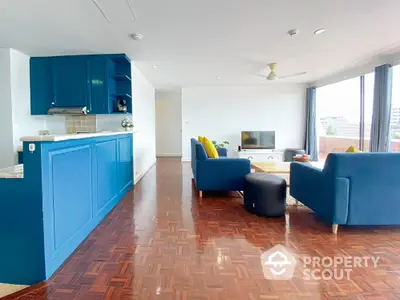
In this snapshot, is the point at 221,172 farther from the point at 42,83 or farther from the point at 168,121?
the point at 168,121

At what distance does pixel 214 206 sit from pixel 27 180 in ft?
7.63

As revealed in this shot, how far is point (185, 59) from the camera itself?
458 cm

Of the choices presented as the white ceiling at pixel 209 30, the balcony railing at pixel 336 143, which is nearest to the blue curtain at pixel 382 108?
the white ceiling at pixel 209 30

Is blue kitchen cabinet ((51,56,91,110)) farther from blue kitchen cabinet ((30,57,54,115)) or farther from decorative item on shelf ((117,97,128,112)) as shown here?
decorative item on shelf ((117,97,128,112))

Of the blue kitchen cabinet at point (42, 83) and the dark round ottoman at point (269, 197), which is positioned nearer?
the dark round ottoman at point (269, 197)

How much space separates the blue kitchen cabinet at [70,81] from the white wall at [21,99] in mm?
A: 485

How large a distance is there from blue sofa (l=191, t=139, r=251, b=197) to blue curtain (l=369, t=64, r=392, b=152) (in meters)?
2.83

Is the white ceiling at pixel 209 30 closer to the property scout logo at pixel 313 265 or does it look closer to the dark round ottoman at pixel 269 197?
the dark round ottoman at pixel 269 197

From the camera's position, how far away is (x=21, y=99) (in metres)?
4.11

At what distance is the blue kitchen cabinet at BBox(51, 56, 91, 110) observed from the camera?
13.8 ft

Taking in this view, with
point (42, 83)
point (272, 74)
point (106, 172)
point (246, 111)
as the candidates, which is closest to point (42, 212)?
point (106, 172)

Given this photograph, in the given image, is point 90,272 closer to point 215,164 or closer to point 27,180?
point 27,180

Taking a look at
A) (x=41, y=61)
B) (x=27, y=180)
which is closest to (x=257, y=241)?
(x=27, y=180)

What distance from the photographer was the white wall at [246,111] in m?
7.52
